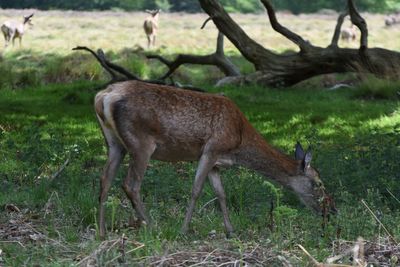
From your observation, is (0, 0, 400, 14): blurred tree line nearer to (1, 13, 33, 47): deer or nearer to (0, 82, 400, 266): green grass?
(1, 13, 33, 47): deer

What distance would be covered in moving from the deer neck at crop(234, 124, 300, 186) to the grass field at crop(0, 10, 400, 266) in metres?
0.21

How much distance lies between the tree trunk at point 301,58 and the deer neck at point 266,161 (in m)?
8.56

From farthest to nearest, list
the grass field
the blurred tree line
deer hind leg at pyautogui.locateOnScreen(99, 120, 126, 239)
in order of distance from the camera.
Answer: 1. the blurred tree line
2. deer hind leg at pyautogui.locateOnScreen(99, 120, 126, 239)
3. the grass field

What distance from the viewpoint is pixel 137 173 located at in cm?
760

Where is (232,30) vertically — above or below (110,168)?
below

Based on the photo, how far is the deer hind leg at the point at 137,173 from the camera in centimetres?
755

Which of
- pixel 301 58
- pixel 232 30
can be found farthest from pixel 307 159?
pixel 232 30

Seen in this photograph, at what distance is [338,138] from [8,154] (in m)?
4.44

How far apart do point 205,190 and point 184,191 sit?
22 centimetres

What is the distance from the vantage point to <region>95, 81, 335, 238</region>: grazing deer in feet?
24.7

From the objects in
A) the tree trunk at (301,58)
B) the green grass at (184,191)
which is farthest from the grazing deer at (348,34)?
the green grass at (184,191)

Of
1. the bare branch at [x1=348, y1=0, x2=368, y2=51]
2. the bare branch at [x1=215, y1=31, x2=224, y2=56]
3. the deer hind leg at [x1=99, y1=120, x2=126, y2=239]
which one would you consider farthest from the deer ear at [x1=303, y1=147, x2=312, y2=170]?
the bare branch at [x1=215, y1=31, x2=224, y2=56]

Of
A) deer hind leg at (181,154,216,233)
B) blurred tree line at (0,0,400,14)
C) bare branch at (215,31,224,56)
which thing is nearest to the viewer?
deer hind leg at (181,154,216,233)

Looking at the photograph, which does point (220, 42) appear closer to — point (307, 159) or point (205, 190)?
point (205, 190)
